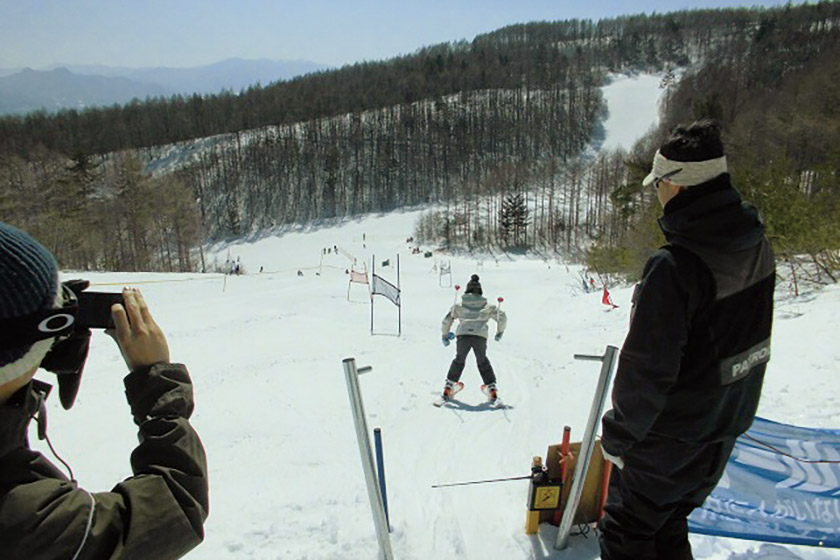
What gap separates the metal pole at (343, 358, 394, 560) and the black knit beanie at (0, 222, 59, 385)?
1.56 m

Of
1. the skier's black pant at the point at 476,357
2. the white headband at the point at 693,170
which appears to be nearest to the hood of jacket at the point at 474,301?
the skier's black pant at the point at 476,357

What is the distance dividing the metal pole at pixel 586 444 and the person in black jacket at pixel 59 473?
7.56 feet

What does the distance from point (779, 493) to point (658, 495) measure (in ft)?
5.62

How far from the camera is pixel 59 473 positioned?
1.33 meters

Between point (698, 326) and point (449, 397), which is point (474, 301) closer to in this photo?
point (449, 397)

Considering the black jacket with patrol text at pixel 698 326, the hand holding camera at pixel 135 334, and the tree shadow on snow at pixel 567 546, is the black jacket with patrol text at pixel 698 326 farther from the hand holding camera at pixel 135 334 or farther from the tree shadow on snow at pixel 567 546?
the hand holding camera at pixel 135 334

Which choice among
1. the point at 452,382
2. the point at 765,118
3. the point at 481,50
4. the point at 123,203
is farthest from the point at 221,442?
the point at 481,50

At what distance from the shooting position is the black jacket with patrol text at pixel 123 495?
108cm

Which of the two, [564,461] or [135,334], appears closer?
[135,334]

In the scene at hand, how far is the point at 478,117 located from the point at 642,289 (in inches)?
4240

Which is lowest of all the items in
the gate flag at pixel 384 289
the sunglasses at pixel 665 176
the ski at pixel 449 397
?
the gate flag at pixel 384 289

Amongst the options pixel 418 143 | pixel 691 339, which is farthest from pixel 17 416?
pixel 418 143

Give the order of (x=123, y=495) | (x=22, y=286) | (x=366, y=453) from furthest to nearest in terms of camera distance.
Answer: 1. (x=366, y=453)
2. (x=123, y=495)
3. (x=22, y=286)

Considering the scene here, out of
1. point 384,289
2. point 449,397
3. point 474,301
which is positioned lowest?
point 384,289
